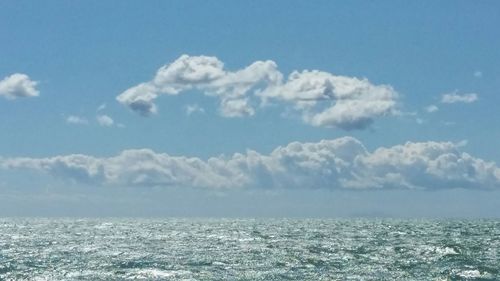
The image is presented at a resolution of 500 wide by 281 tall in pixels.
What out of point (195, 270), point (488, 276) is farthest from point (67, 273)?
point (488, 276)

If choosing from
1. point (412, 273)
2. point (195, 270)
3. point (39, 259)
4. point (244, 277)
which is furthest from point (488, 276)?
point (39, 259)

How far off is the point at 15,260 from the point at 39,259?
2.80 m

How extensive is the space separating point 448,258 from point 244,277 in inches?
1169

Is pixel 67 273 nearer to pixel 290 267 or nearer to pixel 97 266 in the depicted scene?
pixel 97 266

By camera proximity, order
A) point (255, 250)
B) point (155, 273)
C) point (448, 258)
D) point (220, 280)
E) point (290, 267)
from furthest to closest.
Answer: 1. point (255, 250)
2. point (448, 258)
3. point (290, 267)
4. point (155, 273)
5. point (220, 280)

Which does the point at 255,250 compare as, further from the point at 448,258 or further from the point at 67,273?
the point at 67,273

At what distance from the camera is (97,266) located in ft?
260

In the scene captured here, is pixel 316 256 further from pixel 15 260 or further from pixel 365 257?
pixel 15 260

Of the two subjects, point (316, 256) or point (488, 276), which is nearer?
point (488, 276)

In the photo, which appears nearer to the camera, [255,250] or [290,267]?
[290,267]

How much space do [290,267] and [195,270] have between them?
31.9 ft

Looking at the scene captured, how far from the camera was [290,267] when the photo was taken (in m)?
76.5

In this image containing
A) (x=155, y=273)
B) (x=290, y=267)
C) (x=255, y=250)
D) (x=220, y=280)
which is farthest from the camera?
(x=255, y=250)

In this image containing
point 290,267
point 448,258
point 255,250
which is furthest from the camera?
point 255,250
